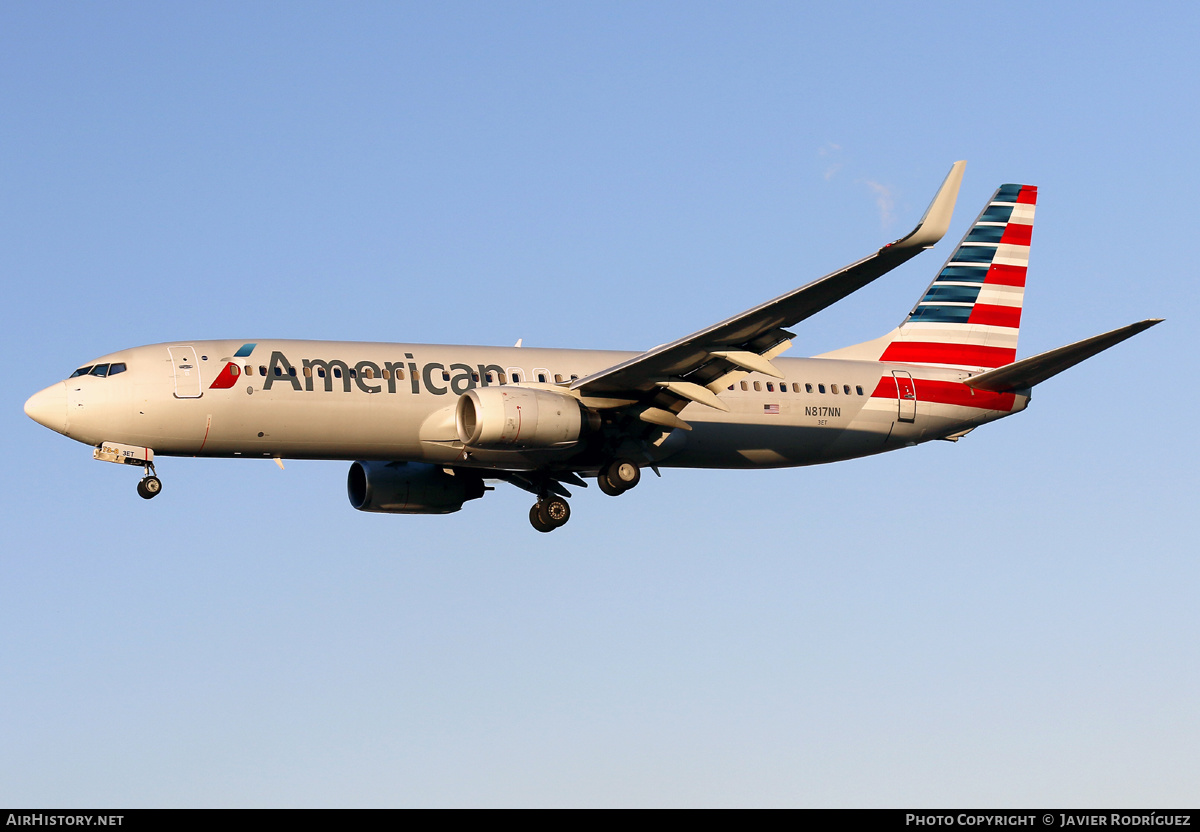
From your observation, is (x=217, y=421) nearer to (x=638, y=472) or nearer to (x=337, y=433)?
(x=337, y=433)

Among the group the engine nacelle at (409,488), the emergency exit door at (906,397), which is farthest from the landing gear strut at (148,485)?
the emergency exit door at (906,397)

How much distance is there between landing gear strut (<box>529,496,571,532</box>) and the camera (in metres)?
39.4

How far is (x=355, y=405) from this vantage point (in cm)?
3475

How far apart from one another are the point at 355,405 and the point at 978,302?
19.3 metres

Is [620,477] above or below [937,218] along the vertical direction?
below

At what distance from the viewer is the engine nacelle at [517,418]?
3388 centimetres

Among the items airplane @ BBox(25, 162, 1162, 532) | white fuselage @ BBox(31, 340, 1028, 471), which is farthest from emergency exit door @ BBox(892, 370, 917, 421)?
white fuselage @ BBox(31, 340, 1028, 471)

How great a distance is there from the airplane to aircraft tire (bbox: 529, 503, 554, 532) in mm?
48

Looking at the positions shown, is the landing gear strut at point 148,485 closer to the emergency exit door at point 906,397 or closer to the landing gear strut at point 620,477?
the landing gear strut at point 620,477

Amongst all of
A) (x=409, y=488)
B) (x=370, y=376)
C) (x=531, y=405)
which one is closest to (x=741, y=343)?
(x=531, y=405)

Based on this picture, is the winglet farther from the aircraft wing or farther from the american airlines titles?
the american airlines titles

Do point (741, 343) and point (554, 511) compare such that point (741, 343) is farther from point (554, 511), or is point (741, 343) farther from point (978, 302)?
point (978, 302)
